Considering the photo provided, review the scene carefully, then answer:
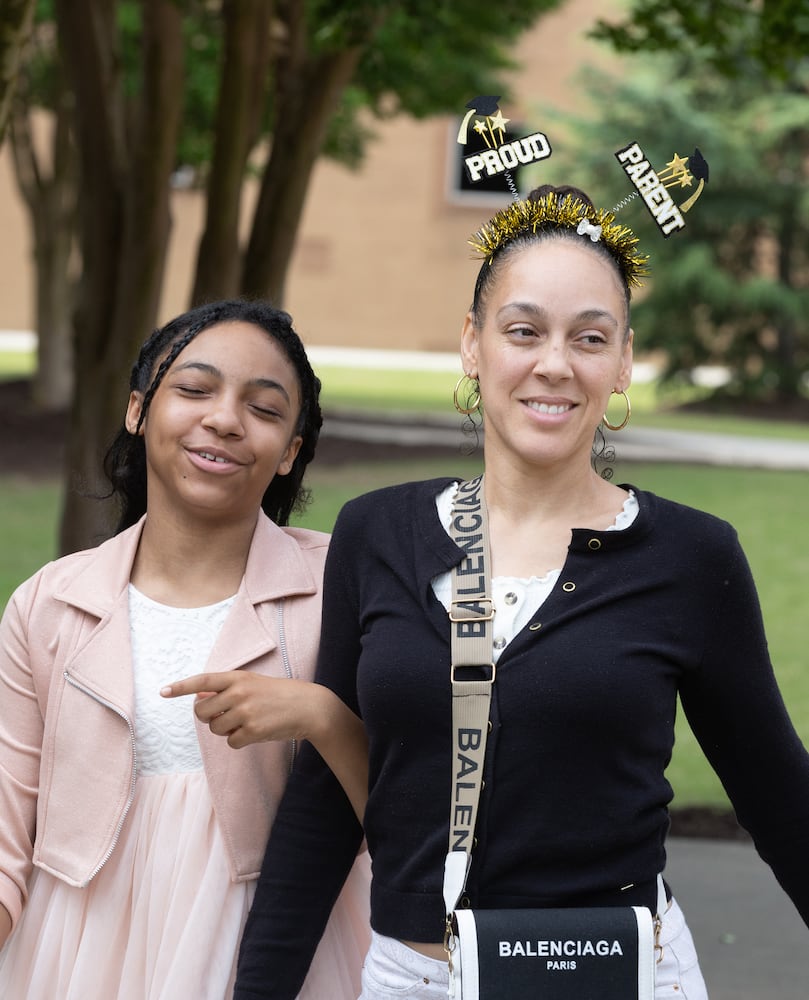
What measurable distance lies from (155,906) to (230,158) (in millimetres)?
5803

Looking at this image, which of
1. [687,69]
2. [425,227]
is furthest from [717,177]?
[425,227]

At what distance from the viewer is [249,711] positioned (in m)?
2.38

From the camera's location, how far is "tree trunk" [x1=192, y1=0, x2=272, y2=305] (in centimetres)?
757

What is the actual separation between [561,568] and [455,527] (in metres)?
0.18

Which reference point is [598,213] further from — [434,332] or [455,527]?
[434,332]

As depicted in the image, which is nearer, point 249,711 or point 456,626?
point 456,626

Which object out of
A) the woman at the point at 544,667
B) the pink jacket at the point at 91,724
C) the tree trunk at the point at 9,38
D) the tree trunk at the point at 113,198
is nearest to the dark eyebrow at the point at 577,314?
the woman at the point at 544,667

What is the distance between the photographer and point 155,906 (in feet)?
8.32

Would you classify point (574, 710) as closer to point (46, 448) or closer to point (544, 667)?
point (544, 667)

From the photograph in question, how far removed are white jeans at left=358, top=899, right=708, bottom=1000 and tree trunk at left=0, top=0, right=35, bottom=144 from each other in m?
2.87

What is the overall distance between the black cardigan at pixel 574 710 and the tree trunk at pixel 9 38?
2470 mm

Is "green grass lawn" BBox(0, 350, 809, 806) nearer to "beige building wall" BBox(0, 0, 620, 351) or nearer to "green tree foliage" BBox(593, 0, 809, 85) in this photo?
"green tree foliage" BBox(593, 0, 809, 85)

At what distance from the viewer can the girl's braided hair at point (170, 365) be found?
2.77m

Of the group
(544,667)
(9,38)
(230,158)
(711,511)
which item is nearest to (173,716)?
(544,667)
